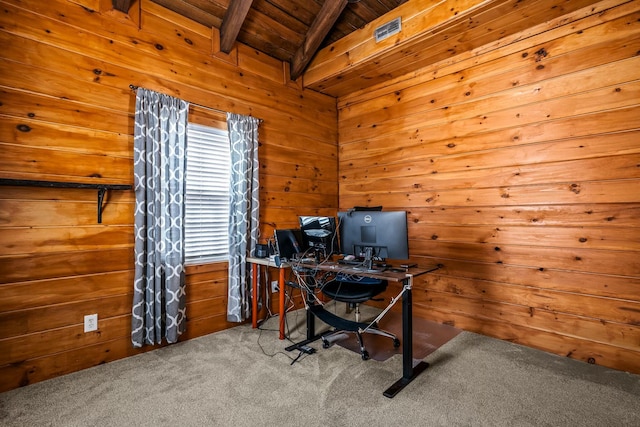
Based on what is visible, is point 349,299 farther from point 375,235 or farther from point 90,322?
point 90,322

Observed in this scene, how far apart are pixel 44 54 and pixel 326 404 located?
9.93 ft

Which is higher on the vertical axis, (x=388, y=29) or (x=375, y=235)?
(x=388, y=29)

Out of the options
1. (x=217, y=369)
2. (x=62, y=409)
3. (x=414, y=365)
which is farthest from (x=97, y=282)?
(x=414, y=365)

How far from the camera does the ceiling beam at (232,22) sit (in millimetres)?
2850

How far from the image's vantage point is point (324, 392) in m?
2.09

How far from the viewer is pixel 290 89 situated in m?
3.84

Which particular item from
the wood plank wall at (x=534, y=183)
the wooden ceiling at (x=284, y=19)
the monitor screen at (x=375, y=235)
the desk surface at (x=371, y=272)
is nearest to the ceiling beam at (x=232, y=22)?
the wooden ceiling at (x=284, y=19)

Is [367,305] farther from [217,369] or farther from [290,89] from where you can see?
[290,89]

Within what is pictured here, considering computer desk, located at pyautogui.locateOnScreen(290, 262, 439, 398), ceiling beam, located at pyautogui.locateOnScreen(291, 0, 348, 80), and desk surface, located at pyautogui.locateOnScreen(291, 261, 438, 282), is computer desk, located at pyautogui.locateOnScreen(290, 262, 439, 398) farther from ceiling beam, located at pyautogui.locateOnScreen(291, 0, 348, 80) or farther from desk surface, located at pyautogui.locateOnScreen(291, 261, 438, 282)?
ceiling beam, located at pyautogui.locateOnScreen(291, 0, 348, 80)

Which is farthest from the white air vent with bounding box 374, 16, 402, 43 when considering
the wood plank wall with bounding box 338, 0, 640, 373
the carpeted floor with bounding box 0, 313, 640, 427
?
the carpeted floor with bounding box 0, 313, 640, 427

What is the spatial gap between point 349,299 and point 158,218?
5.62 ft

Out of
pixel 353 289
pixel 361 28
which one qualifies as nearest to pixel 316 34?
pixel 361 28

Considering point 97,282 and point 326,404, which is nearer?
point 326,404

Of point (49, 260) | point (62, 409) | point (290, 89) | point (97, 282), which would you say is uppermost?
point (290, 89)
